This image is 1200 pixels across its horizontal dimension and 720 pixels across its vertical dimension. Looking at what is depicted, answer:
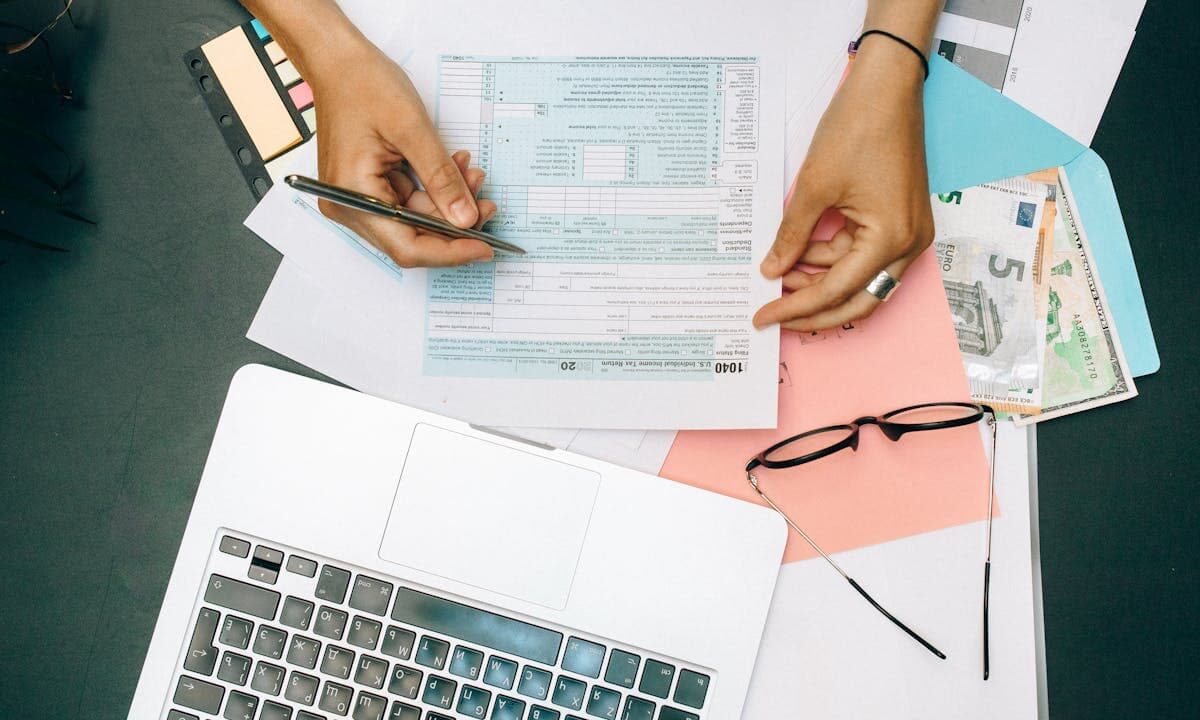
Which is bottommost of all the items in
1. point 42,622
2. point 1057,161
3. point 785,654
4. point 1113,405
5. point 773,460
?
point 42,622

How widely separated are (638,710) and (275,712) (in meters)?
0.29

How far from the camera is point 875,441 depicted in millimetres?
682

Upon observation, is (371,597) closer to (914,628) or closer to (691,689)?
(691,689)

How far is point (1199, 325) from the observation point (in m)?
0.70

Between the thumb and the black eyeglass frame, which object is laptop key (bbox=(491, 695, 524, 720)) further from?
the thumb

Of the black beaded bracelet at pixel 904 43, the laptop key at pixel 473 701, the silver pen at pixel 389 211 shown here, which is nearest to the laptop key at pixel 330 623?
the laptop key at pixel 473 701

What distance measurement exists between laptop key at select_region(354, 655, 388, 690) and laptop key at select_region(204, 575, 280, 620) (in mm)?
82

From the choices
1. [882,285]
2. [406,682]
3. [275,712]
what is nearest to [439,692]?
[406,682]

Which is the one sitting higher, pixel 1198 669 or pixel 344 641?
pixel 1198 669

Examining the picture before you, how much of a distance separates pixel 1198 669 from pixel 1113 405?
0.25 metres

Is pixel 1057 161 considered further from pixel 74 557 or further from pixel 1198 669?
pixel 74 557

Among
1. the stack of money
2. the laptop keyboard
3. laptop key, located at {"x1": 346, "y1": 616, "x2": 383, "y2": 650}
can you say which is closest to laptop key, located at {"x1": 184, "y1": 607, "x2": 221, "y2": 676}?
the laptop keyboard

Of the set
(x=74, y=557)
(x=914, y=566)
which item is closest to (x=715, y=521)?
(x=914, y=566)

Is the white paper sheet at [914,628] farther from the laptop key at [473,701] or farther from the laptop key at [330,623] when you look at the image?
the laptop key at [330,623]
